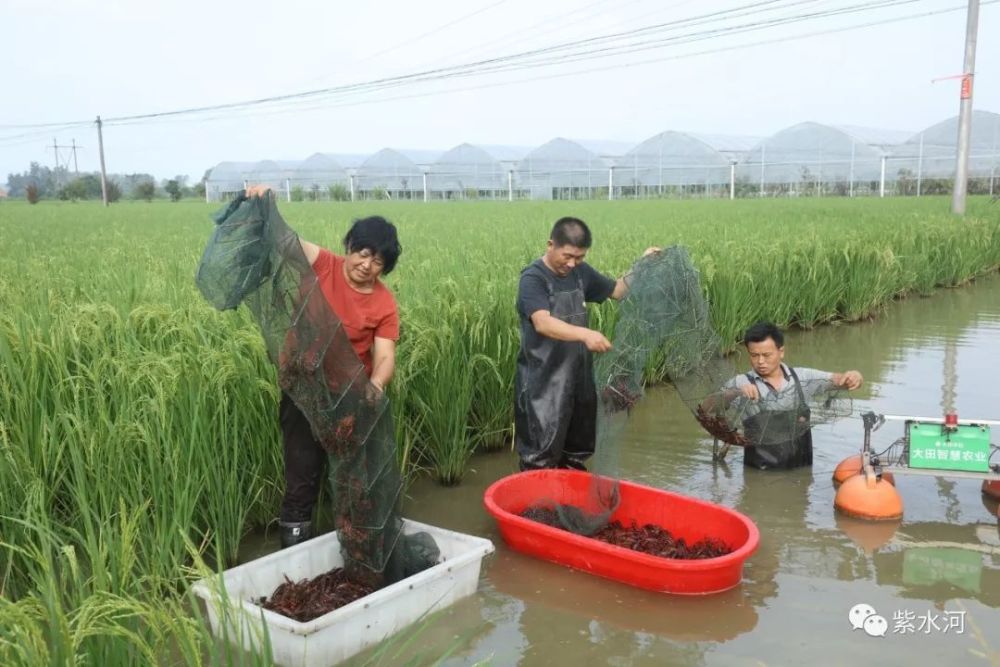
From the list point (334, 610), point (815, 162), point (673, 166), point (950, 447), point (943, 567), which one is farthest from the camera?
point (673, 166)

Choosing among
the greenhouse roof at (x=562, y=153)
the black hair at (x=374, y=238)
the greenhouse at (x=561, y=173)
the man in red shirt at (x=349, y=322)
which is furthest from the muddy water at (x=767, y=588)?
the greenhouse roof at (x=562, y=153)

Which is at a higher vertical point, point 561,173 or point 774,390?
point 561,173

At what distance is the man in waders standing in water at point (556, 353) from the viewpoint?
352cm

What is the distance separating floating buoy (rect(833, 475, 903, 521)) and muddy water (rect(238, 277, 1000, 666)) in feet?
0.20

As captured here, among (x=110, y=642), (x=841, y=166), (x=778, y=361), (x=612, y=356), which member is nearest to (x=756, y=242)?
(x=778, y=361)

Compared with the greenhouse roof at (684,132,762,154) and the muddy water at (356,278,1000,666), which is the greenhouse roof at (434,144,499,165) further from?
the muddy water at (356,278,1000,666)

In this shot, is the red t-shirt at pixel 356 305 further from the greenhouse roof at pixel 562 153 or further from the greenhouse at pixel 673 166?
the greenhouse roof at pixel 562 153

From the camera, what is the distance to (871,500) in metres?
3.50

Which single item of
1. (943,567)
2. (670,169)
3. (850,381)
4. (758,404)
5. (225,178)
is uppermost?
(225,178)

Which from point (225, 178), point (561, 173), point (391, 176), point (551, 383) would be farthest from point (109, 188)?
point (551, 383)

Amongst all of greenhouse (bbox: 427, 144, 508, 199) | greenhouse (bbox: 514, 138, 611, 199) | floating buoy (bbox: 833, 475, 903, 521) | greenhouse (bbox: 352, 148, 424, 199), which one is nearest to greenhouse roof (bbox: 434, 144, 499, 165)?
greenhouse (bbox: 427, 144, 508, 199)

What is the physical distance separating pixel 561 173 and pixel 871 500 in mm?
36783

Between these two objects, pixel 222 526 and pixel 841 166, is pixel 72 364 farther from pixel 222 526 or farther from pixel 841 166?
pixel 841 166

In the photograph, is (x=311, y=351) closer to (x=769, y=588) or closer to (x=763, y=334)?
(x=769, y=588)
